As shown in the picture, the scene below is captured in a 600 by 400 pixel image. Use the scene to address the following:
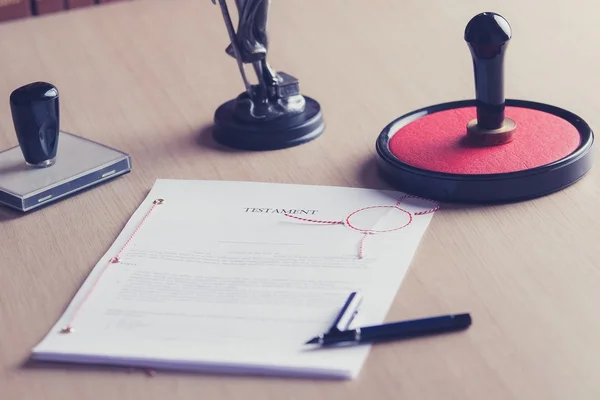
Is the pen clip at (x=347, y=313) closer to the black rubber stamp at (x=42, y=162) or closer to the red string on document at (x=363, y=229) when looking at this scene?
the red string on document at (x=363, y=229)

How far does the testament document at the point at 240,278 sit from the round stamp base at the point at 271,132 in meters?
0.10

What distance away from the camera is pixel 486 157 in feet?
3.29

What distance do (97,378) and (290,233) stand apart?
0.91 feet

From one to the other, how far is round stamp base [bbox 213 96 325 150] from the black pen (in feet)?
1.43

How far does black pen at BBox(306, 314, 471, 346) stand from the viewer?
75cm

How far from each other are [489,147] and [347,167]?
6.6 inches

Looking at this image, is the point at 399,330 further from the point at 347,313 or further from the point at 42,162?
the point at 42,162

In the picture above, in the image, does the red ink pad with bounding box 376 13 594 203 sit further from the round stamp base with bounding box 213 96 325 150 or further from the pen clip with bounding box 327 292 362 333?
the pen clip with bounding box 327 292 362 333

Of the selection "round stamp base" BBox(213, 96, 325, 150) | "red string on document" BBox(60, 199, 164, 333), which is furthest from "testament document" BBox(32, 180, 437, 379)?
"round stamp base" BBox(213, 96, 325, 150)

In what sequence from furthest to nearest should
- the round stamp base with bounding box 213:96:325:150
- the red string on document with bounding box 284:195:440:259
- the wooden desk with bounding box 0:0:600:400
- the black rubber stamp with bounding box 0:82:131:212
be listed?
the round stamp base with bounding box 213:96:325:150, the black rubber stamp with bounding box 0:82:131:212, the red string on document with bounding box 284:195:440:259, the wooden desk with bounding box 0:0:600:400

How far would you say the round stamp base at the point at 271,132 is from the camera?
3.77 feet

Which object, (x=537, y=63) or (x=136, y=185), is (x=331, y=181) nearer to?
(x=136, y=185)

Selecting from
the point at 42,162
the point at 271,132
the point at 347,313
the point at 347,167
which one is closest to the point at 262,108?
the point at 271,132

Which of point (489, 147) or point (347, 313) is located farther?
point (489, 147)
